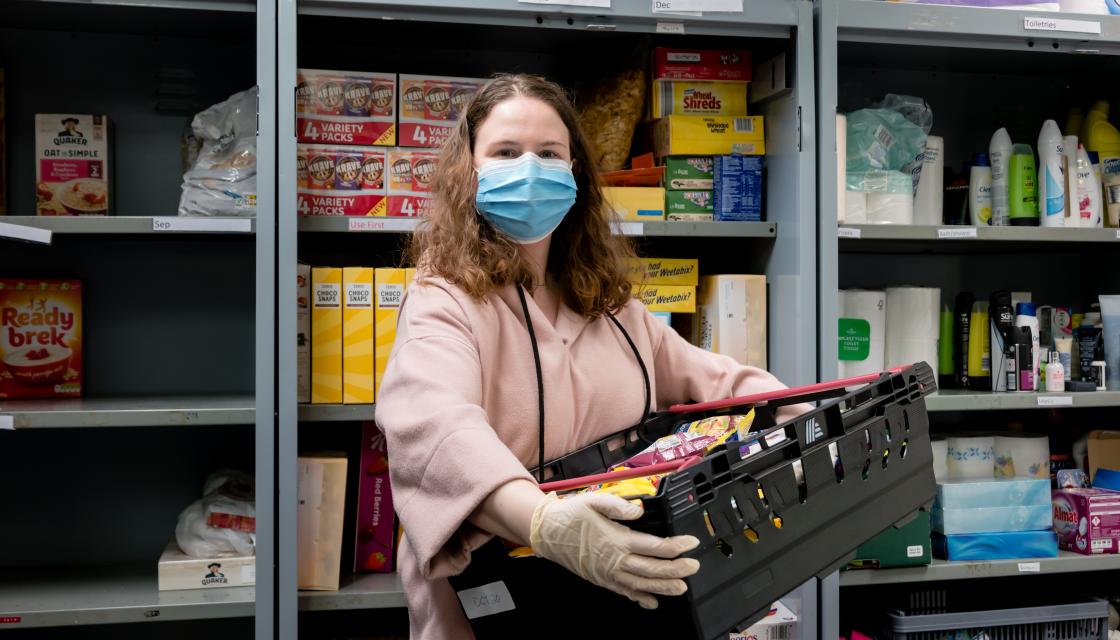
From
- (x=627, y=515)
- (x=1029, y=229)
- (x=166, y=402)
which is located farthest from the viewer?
(x=1029, y=229)

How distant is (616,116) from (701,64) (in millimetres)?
267

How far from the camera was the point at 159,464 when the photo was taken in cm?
243

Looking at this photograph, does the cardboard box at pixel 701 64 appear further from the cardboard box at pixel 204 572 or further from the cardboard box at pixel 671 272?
the cardboard box at pixel 204 572

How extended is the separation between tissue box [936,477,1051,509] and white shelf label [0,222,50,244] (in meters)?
2.38

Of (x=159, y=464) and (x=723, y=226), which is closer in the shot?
(x=723, y=226)

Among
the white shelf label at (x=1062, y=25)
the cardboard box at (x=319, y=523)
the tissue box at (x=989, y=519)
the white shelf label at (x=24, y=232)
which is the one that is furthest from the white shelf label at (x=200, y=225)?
the white shelf label at (x=1062, y=25)

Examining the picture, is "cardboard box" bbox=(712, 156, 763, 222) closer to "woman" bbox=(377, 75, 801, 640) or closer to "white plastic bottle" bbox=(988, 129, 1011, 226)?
"woman" bbox=(377, 75, 801, 640)

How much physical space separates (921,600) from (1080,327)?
3.24 feet

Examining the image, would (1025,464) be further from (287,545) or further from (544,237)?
(287,545)

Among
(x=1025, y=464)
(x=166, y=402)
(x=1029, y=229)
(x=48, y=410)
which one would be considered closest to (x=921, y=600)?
(x=1025, y=464)

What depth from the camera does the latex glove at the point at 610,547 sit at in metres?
0.89

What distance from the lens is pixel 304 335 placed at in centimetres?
205

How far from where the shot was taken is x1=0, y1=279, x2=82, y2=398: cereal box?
7.18 feet

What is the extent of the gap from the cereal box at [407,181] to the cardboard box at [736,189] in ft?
2.51
